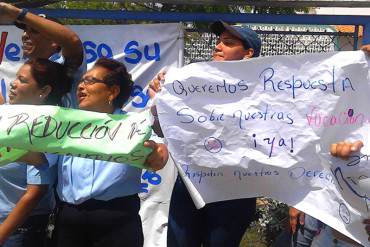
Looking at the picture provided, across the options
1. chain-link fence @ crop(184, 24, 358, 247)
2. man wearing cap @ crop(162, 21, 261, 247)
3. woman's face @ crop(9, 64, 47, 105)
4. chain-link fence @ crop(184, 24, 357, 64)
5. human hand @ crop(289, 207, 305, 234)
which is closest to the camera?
woman's face @ crop(9, 64, 47, 105)

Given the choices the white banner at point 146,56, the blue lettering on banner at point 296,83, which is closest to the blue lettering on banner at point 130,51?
the white banner at point 146,56

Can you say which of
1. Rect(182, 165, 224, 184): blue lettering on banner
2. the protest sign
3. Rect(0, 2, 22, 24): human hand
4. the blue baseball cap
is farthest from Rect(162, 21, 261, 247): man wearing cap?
Rect(0, 2, 22, 24): human hand

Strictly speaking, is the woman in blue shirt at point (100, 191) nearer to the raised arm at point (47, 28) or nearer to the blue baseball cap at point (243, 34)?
the raised arm at point (47, 28)

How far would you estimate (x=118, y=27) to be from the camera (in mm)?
4504

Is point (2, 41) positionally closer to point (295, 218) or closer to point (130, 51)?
point (130, 51)

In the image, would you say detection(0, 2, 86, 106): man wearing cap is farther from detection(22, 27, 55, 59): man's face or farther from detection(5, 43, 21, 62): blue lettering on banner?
detection(5, 43, 21, 62): blue lettering on banner

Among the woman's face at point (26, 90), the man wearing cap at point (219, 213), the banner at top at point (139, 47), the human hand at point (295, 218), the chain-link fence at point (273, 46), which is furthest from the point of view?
the chain-link fence at point (273, 46)

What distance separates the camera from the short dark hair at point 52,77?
323 cm

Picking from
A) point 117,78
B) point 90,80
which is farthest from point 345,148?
point 90,80

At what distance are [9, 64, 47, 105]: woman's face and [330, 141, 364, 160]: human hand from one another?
1364 millimetres

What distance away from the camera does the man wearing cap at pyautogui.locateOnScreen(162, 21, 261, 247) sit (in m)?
3.35

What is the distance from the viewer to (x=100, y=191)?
10.2 feet

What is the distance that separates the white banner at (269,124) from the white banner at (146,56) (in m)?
1.28

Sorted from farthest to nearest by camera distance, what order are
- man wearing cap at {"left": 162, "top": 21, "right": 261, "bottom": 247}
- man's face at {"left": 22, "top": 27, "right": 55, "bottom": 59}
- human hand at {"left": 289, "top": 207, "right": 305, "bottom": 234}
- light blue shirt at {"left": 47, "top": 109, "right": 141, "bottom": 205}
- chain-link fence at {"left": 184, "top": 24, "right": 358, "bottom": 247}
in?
chain-link fence at {"left": 184, "top": 24, "right": 358, "bottom": 247}, human hand at {"left": 289, "top": 207, "right": 305, "bottom": 234}, man's face at {"left": 22, "top": 27, "right": 55, "bottom": 59}, man wearing cap at {"left": 162, "top": 21, "right": 261, "bottom": 247}, light blue shirt at {"left": 47, "top": 109, "right": 141, "bottom": 205}
